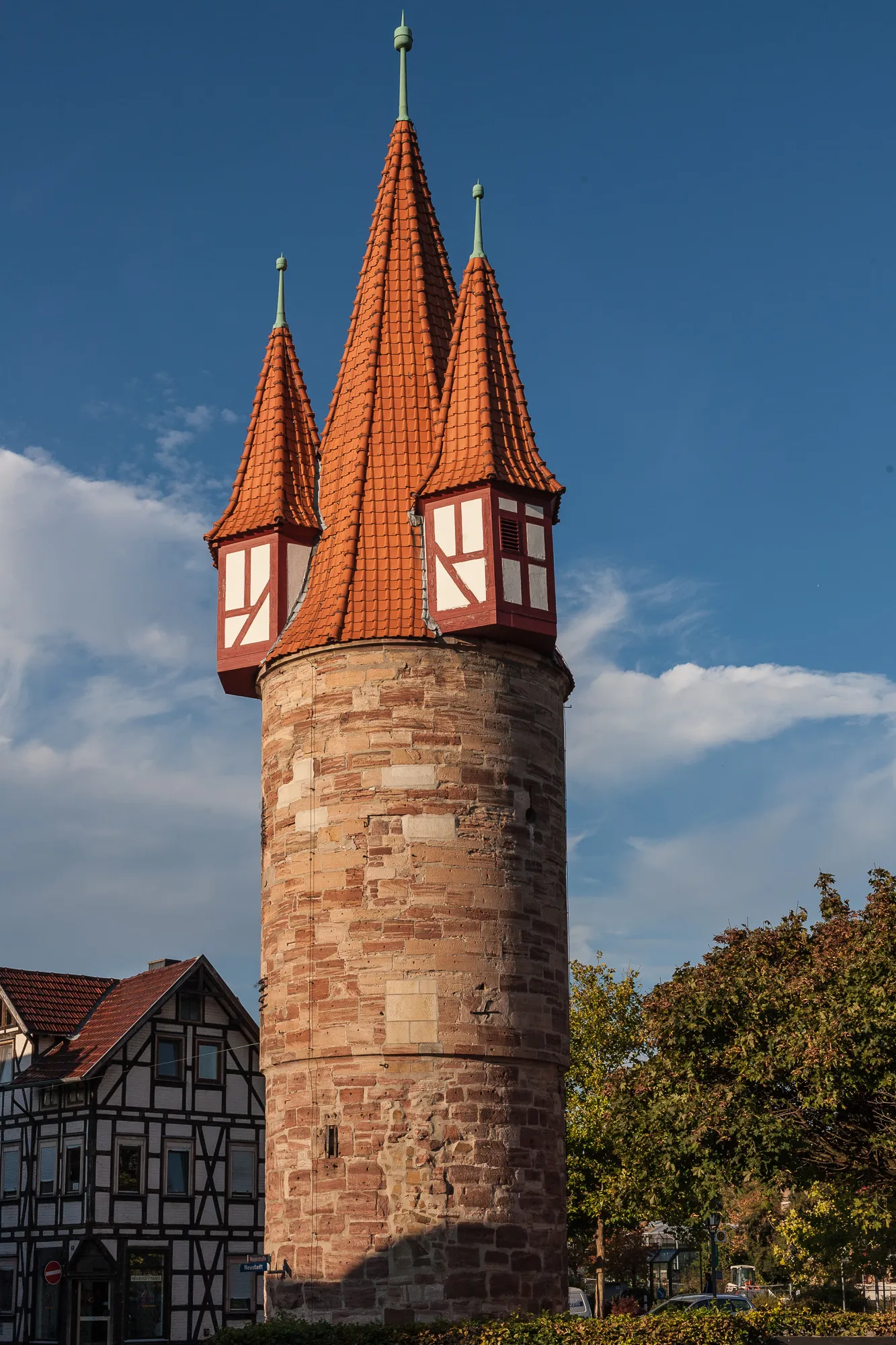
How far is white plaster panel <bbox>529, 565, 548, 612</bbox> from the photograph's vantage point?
17.7 m

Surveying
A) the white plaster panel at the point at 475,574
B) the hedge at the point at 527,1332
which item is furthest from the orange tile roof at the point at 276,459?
the hedge at the point at 527,1332

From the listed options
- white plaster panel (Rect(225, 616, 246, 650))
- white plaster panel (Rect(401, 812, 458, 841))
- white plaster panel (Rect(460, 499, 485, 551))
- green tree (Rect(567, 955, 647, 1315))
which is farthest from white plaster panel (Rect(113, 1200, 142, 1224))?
white plaster panel (Rect(460, 499, 485, 551))

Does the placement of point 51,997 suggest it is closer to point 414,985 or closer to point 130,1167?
point 130,1167

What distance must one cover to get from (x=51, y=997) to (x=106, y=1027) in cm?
241

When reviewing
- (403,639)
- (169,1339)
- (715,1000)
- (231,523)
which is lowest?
(169,1339)

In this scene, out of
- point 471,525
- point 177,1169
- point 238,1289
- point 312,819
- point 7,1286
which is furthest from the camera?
point 177,1169

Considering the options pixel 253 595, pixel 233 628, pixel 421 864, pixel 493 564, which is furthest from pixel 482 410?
pixel 421 864

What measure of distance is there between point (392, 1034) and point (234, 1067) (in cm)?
1877

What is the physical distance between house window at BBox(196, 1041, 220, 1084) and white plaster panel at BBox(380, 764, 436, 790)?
18272mm

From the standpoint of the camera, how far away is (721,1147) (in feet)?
63.4

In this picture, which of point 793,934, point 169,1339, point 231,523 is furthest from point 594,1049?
point 231,523

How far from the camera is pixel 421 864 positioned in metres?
16.5

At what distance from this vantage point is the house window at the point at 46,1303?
3036 cm

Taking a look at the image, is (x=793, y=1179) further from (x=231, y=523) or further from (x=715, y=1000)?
(x=231, y=523)
